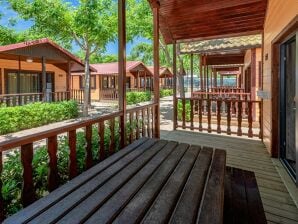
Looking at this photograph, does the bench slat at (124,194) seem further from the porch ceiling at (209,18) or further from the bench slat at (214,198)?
the porch ceiling at (209,18)

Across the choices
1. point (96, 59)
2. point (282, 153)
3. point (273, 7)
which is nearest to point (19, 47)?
point (273, 7)

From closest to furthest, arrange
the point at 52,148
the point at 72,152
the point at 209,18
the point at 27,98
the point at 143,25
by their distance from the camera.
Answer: the point at 52,148 < the point at 72,152 < the point at 209,18 < the point at 27,98 < the point at 143,25

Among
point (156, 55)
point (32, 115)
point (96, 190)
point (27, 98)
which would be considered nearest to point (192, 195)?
point (96, 190)

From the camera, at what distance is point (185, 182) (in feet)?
5.91

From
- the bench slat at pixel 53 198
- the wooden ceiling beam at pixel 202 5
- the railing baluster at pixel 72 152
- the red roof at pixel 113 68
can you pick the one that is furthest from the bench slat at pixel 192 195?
the red roof at pixel 113 68

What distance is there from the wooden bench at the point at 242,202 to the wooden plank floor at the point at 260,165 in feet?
0.77

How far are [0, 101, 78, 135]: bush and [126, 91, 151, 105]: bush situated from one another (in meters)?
7.30

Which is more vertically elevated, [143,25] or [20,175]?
[143,25]

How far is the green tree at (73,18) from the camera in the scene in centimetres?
1083

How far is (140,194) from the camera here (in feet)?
5.21

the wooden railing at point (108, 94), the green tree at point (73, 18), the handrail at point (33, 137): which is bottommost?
the handrail at point (33, 137)

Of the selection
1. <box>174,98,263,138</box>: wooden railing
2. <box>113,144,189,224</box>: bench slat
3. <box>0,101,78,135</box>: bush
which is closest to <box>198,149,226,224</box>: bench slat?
<box>113,144,189,224</box>: bench slat

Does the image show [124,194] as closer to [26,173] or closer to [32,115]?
[26,173]

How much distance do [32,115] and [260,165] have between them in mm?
8530
